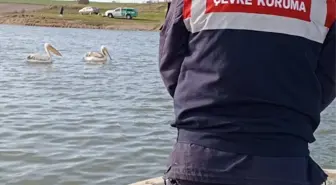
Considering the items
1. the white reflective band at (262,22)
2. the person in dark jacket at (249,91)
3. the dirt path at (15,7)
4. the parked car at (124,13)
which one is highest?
the white reflective band at (262,22)

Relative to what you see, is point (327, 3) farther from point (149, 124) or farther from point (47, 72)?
point (47, 72)

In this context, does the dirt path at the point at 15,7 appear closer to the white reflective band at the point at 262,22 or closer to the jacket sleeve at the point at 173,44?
the jacket sleeve at the point at 173,44

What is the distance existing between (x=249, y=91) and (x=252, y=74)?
2.4 inches

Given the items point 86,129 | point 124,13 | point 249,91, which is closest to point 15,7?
point 124,13

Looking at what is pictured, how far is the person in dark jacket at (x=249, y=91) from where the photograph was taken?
2.39 m

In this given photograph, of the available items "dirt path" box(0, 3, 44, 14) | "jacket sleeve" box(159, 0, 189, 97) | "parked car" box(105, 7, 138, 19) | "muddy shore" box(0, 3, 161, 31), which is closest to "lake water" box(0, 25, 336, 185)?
"jacket sleeve" box(159, 0, 189, 97)

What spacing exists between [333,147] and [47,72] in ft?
36.8

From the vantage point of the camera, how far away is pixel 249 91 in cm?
241

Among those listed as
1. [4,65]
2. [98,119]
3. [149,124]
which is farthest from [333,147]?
[4,65]

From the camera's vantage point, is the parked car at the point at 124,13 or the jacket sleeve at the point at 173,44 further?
the parked car at the point at 124,13

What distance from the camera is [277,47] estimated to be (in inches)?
96.1

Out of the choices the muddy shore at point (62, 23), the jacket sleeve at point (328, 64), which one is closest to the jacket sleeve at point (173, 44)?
the jacket sleeve at point (328, 64)

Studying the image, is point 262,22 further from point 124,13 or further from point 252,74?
point 124,13

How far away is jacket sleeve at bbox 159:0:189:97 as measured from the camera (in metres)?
2.55
